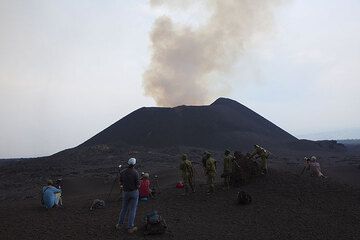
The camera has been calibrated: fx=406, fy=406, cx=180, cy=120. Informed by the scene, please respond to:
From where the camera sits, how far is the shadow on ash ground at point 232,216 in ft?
41.9

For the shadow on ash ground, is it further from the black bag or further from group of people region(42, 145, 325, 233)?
group of people region(42, 145, 325, 233)

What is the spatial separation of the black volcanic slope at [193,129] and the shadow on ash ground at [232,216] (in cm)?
4670

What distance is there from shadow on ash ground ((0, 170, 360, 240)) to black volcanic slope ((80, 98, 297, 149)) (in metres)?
46.7

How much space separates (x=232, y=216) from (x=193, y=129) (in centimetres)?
5797

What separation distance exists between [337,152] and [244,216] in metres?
59.7

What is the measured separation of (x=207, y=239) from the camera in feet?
40.1

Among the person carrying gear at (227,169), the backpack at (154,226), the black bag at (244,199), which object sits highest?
the person carrying gear at (227,169)

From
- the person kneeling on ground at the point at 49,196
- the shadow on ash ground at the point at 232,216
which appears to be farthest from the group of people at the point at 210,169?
the person kneeling on ground at the point at 49,196

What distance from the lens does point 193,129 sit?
2867 inches

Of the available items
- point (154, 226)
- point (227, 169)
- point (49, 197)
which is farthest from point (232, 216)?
point (49, 197)

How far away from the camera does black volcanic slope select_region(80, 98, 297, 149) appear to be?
67250mm

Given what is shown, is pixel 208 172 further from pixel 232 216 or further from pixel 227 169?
pixel 232 216

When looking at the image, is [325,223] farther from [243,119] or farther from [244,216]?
[243,119]

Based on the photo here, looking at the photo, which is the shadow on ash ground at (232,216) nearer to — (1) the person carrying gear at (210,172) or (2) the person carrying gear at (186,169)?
(1) the person carrying gear at (210,172)
